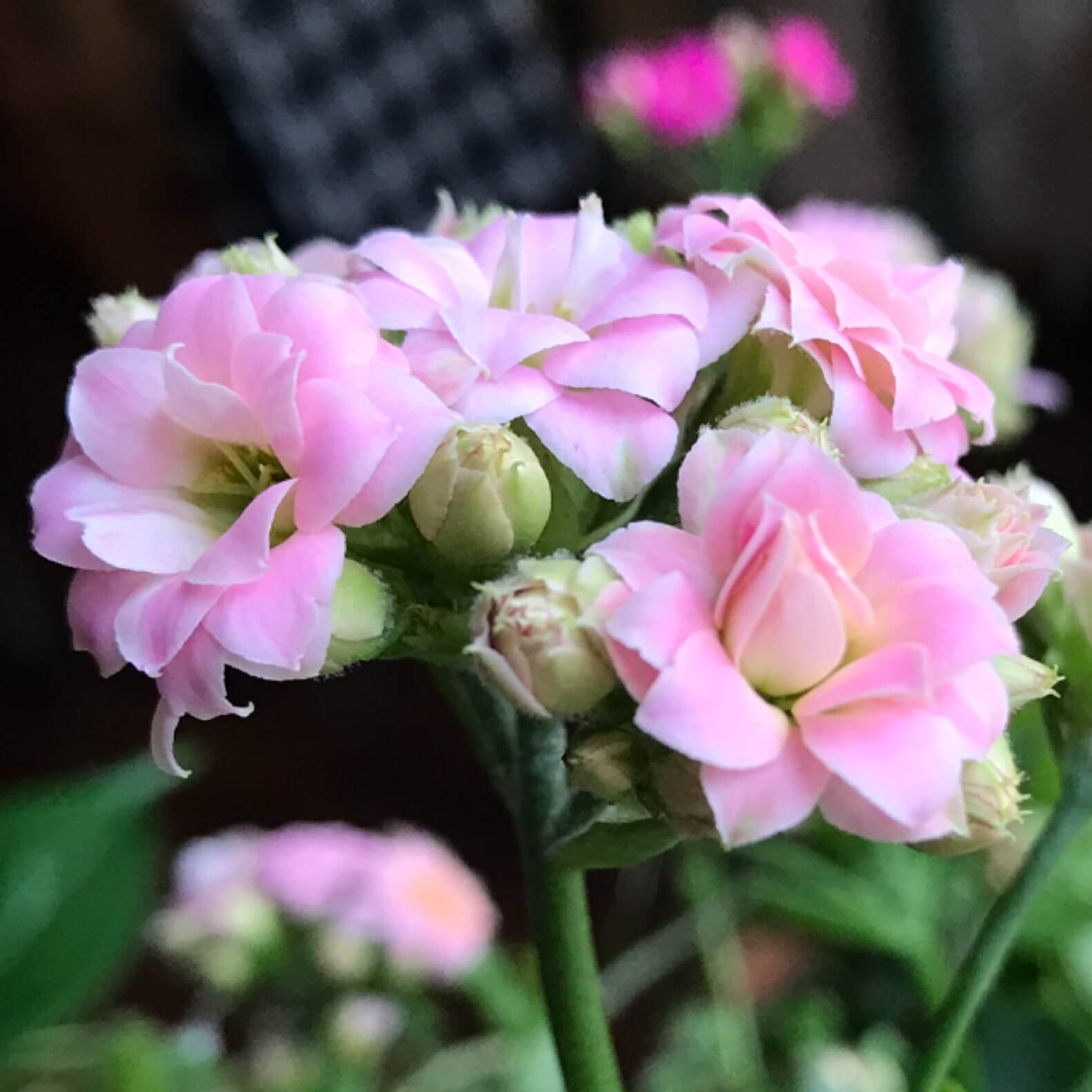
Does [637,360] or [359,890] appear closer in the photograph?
[637,360]

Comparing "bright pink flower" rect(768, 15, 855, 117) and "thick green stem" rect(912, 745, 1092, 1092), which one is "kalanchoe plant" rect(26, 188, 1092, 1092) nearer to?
"thick green stem" rect(912, 745, 1092, 1092)

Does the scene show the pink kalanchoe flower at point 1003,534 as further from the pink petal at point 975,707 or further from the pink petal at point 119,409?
the pink petal at point 119,409

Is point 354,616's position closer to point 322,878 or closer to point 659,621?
point 659,621

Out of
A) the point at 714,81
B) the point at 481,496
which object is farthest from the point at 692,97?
the point at 481,496

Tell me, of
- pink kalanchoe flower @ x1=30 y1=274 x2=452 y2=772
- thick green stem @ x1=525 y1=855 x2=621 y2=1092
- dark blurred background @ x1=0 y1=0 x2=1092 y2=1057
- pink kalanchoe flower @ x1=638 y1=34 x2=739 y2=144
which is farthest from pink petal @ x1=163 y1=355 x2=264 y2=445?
dark blurred background @ x1=0 y1=0 x2=1092 y2=1057

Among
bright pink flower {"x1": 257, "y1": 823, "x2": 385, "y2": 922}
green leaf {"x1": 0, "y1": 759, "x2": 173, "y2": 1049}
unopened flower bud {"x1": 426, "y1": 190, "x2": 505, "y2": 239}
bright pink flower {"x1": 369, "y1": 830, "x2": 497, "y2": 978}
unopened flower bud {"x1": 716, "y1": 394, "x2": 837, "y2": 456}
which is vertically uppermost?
unopened flower bud {"x1": 426, "y1": 190, "x2": 505, "y2": 239}

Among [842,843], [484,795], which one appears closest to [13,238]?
[484,795]

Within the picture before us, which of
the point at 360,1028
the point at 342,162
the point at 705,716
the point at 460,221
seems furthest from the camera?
the point at 342,162
